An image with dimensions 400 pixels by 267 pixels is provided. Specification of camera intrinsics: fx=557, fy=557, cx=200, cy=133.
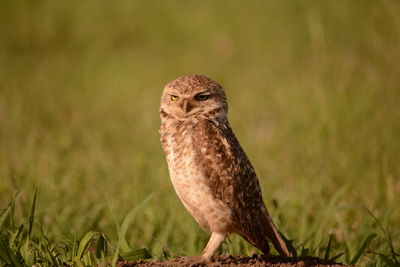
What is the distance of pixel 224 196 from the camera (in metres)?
2.81

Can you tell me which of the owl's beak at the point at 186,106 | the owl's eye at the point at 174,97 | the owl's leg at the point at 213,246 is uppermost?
the owl's eye at the point at 174,97

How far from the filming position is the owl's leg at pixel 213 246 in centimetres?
271

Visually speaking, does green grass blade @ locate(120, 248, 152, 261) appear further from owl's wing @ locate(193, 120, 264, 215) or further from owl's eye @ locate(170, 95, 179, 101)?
owl's eye @ locate(170, 95, 179, 101)

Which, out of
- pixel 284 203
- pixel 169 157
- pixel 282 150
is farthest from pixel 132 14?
pixel 169 157

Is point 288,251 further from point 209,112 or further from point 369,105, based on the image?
point 369,105

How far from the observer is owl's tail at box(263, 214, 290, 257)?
9.41 feet

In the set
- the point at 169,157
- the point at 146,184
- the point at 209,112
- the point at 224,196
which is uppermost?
the point at 209,112

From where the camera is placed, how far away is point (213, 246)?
2797mm

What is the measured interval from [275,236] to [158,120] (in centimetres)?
379

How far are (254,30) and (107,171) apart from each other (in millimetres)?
5612

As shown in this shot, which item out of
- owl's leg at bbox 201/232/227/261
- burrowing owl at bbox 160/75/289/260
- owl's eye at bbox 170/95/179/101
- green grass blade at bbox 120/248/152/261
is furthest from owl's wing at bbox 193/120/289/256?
green grass blade at bbox 120/248/152/261

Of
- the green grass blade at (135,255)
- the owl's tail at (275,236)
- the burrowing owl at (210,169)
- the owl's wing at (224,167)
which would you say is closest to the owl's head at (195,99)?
the burrowing owl at (210,169)

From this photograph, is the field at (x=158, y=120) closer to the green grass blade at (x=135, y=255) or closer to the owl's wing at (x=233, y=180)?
the green grass blade at (x=135, y=255)

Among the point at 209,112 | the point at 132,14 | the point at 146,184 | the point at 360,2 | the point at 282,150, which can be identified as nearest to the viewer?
the point at 209,112
